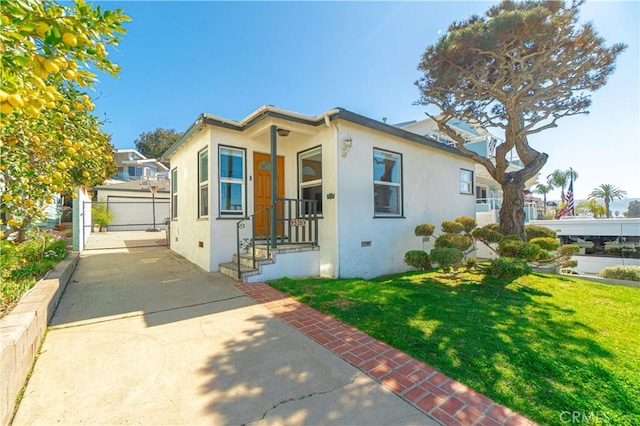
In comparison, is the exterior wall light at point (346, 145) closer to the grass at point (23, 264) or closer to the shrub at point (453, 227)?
the shrub at point (453, 227)

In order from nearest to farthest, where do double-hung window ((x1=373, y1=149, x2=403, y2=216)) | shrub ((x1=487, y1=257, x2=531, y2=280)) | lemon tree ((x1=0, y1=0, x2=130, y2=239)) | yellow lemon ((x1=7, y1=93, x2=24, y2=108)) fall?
yellow lemon ((x1=7, y1=93, x2=24, y2=108)), lemon tree ((x1=0, y1=0, x2=130, y2=239)), shrub ((x1=487, y1=257, x2=531, y2=280)), double-hung window ((x1=373, y1=149, x2=403, y2=216))

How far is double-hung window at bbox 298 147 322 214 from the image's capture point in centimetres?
636

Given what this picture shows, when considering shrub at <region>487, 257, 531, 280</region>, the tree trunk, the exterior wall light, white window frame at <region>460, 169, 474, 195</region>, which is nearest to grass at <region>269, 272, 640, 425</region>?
shrub at <region>487, 257, 531, 280</region>

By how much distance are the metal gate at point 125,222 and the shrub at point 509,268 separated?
10645 mm

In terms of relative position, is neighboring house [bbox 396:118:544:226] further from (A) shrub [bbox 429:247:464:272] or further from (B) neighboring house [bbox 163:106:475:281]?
(A) shrub [bbox 429:247:464:272]

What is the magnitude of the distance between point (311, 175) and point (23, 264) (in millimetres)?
5501

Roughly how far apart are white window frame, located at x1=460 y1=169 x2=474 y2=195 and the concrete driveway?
8.35m

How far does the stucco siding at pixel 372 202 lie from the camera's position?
19.4 feet

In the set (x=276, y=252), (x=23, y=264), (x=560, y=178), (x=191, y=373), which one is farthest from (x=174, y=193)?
(x=560, y=178)

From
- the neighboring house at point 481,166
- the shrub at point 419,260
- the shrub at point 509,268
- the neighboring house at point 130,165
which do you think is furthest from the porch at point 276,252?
the neighboring house at point 130,165

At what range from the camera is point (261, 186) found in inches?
270

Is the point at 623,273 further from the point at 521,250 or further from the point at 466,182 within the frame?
the point at 466,182

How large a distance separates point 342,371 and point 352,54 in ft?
27.5

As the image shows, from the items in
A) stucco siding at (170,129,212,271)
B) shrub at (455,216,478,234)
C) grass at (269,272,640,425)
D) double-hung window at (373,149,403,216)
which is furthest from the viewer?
shrub at (455,216,478,234)
